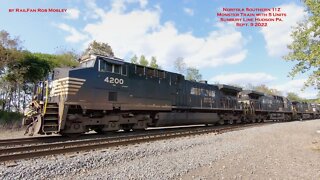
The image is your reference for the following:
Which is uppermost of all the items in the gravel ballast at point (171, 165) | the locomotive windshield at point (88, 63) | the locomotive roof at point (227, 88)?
the locomotive windshield at point (88, 63)

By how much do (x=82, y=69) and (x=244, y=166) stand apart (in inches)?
297

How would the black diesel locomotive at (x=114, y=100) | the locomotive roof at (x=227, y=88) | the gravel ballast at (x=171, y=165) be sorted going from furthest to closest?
the locomotive roof at (x=227, y=88) < the black diesel locomotive at (x=114, y=100) < the gravel ballast at (x=171, y=165)

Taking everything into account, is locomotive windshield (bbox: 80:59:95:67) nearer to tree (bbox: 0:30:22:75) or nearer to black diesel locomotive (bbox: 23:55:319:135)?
black diesel locomotive (bbox: 23:55:319:135)

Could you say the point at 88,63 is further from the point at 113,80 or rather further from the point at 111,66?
the point at 113,80

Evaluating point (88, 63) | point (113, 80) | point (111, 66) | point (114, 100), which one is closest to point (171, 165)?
point (114, 100)

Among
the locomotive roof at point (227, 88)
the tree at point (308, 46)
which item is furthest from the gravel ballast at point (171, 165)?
the locomotive roof at point (227, 88)

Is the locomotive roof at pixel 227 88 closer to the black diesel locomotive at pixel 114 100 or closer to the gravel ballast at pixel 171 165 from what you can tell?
the black diesel locomotive at pixel 114 100

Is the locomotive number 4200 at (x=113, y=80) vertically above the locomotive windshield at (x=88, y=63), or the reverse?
the locomotive windshield at (x=88, y=63)

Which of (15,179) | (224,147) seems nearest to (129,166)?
(15,179)

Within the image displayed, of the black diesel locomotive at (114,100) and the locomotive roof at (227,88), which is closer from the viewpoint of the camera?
the black diesel locomotive at (114,100)

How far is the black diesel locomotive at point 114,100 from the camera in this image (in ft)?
34.5

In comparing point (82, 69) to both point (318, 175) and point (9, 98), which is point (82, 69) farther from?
point (9, 98)

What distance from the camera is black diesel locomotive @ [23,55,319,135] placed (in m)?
10.5

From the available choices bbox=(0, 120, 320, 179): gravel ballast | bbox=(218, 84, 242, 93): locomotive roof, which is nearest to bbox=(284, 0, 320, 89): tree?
bbox=(0, 120, 320, 179): gravel ballast
